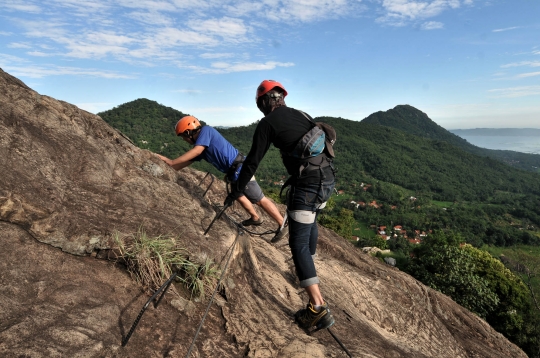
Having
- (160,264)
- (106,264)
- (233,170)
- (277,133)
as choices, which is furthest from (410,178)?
(106,264)

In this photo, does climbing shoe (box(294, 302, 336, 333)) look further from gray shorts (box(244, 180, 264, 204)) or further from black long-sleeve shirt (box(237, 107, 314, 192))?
gray shorts (box(244, 180, 264, 204))

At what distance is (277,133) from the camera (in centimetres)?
353

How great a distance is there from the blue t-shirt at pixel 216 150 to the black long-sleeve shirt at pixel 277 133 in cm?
141

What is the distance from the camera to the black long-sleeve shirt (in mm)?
3496

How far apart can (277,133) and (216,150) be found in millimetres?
1762

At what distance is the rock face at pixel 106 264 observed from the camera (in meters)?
2.76

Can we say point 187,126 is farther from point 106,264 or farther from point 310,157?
point 106,264

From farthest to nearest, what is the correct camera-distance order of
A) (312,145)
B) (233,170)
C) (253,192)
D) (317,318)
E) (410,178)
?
(410,178) → (253,192) → (233,170) → (317,318) → (312,145)

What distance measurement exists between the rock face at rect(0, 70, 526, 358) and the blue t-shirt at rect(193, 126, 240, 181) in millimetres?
698

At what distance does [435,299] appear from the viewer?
27.4ft

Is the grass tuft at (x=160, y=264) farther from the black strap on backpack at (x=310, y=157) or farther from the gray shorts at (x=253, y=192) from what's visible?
the gray shorts at (x=253, y=192)

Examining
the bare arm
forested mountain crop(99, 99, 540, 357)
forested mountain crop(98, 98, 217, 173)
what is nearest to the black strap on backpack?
the bare arm

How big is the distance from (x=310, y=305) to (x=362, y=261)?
5.30m

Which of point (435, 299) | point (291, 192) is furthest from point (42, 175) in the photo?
point (435, 299)
